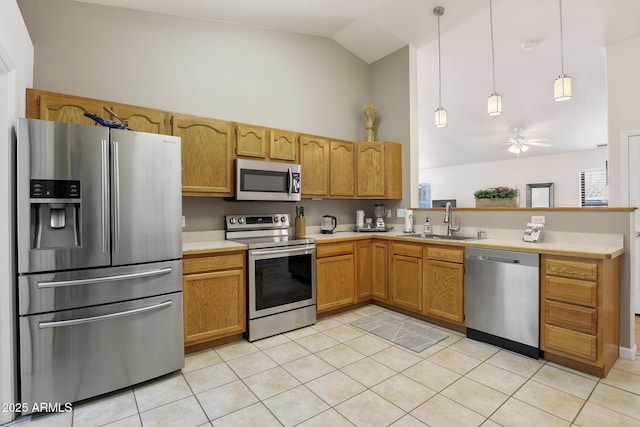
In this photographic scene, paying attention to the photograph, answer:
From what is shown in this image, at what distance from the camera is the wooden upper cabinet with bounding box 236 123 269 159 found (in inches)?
123

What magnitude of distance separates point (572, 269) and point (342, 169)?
8.12 feet

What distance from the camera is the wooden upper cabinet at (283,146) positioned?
132 inches

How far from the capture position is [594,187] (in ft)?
23.3

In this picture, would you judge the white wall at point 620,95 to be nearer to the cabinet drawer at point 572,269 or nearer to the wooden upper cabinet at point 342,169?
the cabinet drawer at point 572,269

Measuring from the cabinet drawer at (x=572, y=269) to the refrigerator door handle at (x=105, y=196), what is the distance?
10.3 ft

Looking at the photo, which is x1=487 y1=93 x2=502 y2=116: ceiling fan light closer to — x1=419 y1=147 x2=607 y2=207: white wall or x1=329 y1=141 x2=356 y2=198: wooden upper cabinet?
x1=329 y1=141 x2=356 y2=198: wooden upper cabinet

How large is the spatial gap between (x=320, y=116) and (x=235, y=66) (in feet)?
4.01

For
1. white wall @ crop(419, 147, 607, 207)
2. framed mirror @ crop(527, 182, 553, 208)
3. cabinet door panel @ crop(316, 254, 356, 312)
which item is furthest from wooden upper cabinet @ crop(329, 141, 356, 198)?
white wall @ crop(419, 147, 607, 207)

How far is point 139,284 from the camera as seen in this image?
82.9 inches

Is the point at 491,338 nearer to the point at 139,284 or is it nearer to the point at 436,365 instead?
the point at 436,365

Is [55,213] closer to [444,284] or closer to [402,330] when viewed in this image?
[402,330]

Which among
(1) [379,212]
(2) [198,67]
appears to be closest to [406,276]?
(1) [379,212]

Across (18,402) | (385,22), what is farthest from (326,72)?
(18,402)

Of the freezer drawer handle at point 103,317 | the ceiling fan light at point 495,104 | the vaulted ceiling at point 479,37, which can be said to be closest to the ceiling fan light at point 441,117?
the ceiling fan light at point 495,104
